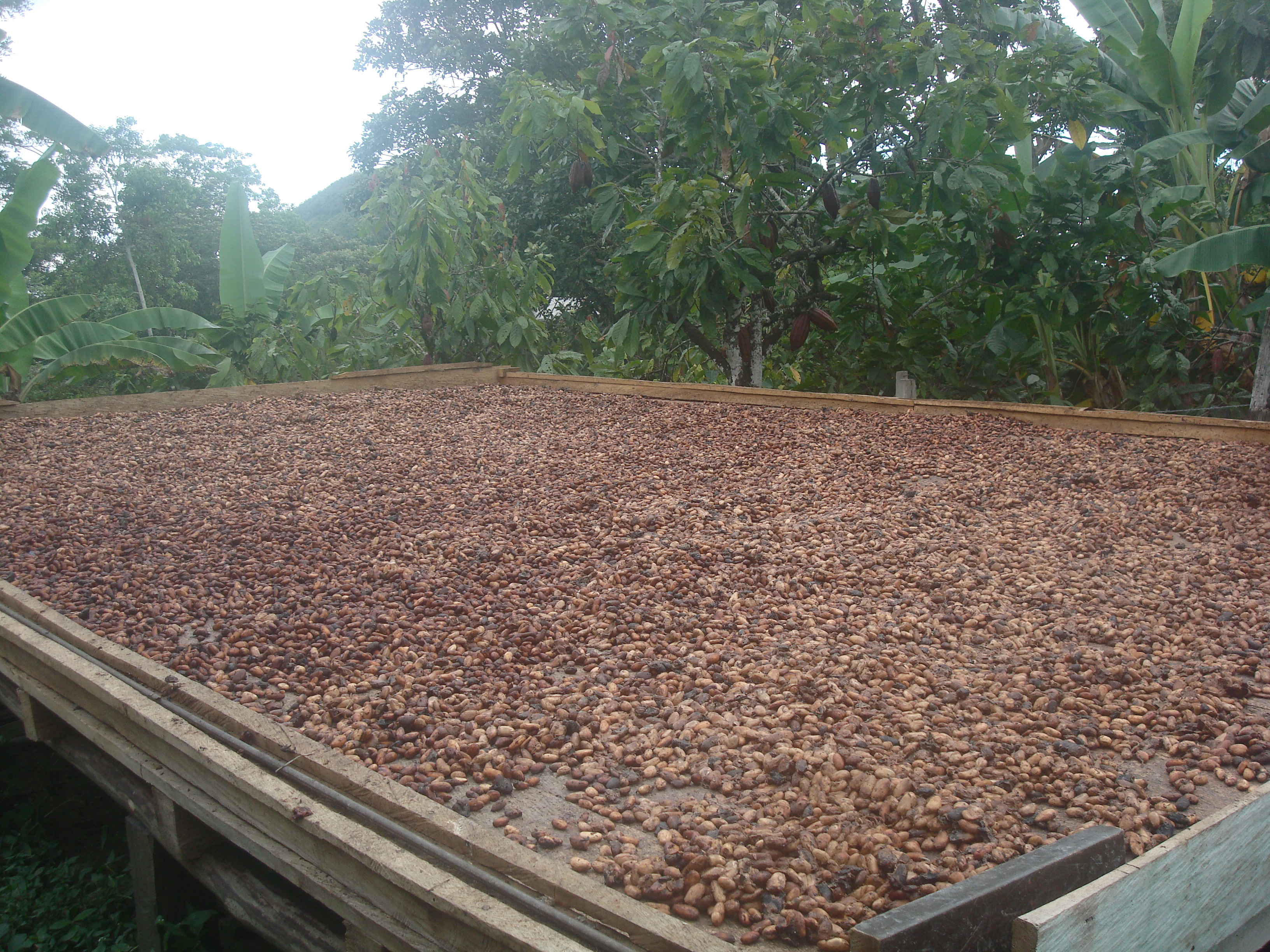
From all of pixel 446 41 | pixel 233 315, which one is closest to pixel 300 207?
pixel 446 41

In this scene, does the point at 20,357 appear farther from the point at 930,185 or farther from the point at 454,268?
the point at 930,185

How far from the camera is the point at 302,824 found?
1.28 m

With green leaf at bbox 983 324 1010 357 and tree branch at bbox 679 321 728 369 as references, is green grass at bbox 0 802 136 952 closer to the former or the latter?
tree branch at bbox 679 321 728 369

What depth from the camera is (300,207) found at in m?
30.5

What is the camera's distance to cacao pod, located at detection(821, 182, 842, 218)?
4.29 metres

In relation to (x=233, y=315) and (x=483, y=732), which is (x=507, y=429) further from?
(x=233, y=315)

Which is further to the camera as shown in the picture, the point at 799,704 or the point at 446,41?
the point at 446,41

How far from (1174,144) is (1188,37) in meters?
0.59

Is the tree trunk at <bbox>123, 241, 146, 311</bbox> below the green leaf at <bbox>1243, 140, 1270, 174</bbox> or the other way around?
the other way around

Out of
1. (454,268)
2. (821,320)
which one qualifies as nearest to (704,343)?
(821,320)

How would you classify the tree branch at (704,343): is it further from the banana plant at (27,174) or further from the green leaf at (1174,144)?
the banana plant at (27,174)

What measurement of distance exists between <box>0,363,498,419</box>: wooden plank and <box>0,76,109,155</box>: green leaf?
145cm

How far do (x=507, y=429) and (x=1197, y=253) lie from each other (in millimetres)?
2946

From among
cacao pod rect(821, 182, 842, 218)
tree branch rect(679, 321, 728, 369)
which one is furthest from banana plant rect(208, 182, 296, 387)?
cacao pod rect(821, 182, 842, 218)
